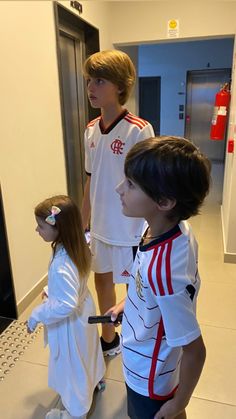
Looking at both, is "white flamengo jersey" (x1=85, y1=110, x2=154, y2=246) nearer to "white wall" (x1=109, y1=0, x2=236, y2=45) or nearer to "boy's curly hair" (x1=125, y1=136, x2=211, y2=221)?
"boy's curly hair" (x1=125, y1=136, x2=211, y2=221)

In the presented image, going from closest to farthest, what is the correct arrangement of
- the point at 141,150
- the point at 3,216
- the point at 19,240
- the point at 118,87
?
the point at 141,150, the point at 118,87, the point at 3,216, the point at 19,240

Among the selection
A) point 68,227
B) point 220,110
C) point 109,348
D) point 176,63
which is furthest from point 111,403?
point 176,63

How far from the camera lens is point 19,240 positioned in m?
2.11

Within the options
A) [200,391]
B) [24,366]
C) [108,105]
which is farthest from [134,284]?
[24,366]

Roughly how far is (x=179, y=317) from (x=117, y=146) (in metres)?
0.89

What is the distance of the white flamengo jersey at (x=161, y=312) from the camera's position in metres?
0.68

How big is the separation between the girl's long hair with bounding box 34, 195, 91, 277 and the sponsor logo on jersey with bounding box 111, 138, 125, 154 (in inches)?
13.4

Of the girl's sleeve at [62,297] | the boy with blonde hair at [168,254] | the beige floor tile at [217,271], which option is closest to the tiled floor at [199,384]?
the beige floor tile at [217,271]

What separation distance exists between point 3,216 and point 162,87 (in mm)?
6406

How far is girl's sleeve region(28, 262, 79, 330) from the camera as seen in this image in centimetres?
114

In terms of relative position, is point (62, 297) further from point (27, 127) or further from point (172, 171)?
point (27, 127)

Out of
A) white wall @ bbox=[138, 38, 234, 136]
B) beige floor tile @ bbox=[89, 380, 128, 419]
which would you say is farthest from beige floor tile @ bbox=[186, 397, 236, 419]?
white wall @ bbox=[138, 38, 234, 136]

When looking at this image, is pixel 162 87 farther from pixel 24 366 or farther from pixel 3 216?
pixel 24 366

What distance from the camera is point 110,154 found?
142 cm
